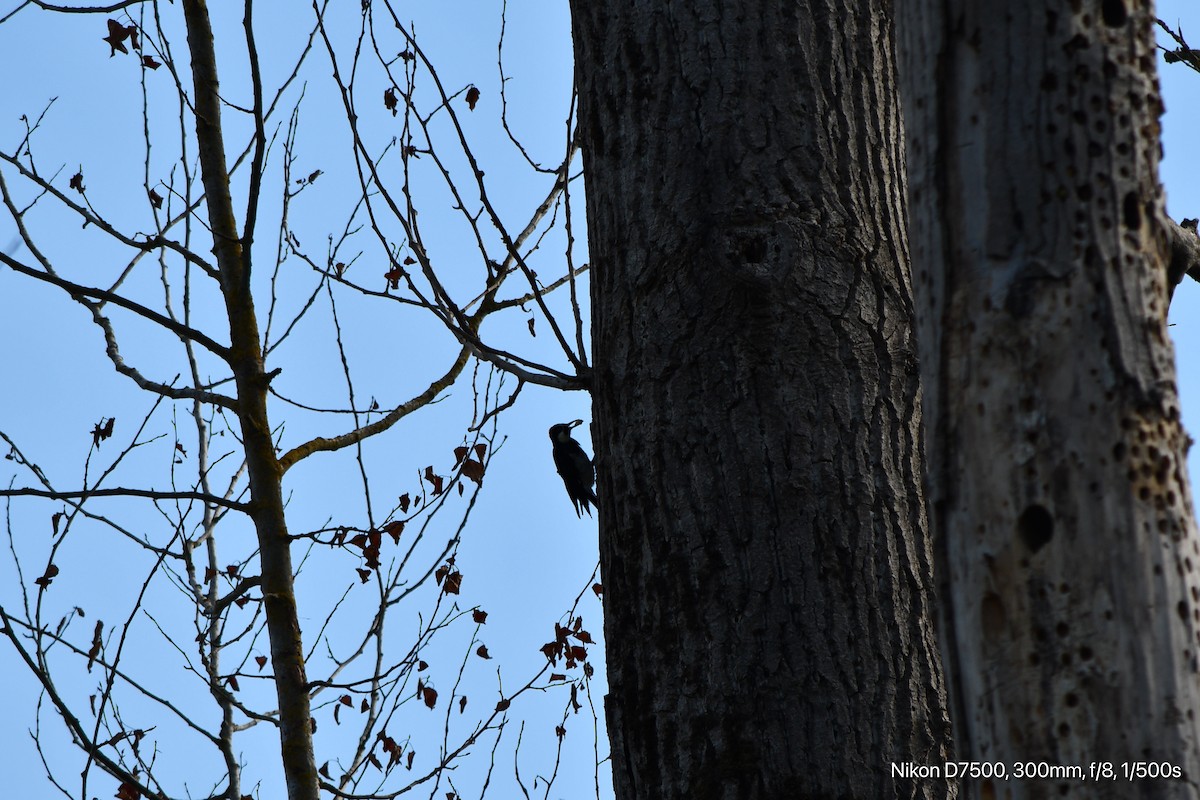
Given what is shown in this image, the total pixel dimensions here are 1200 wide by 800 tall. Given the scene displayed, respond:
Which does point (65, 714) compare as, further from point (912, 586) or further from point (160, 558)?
point (912, 586)

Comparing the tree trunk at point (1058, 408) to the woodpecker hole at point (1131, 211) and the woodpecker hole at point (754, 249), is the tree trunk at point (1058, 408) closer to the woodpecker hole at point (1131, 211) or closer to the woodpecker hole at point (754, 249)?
the woodpecker hole at point (1131, 211)

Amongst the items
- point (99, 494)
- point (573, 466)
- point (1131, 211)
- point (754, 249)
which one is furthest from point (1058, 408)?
point (573, 466)

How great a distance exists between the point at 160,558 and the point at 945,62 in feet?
12.3

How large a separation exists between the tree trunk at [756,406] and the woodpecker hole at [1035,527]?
0.80m

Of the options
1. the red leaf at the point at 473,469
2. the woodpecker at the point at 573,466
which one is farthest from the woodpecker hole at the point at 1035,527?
the woodpecker at the point at 573,466

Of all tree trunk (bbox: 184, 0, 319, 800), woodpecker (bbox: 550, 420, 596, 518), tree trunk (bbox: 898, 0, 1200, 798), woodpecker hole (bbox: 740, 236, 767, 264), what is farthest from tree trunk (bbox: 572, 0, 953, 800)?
woodpecker (bbox: 550, 420, 596, 518)

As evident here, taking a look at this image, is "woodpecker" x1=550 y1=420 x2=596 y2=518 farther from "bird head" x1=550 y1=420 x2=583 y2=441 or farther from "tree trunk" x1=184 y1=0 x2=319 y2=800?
"tree trunk" x1=184 y1=0 x2=319 y2=800

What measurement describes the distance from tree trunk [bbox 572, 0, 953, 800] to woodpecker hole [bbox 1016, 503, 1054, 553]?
0.80 meters

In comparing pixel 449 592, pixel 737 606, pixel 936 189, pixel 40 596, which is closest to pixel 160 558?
pixel 40 596

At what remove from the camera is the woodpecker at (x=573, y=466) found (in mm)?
8141

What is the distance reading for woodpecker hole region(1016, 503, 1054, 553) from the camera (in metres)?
1.14

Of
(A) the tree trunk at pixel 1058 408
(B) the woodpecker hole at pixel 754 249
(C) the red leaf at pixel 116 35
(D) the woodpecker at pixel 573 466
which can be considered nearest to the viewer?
(A) the tree trunk at pixel 1058 408

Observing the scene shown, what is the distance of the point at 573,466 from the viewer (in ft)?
27.2

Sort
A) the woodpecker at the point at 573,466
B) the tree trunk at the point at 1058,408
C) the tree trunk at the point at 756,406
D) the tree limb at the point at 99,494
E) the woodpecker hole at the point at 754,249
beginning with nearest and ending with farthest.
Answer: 1. the tree trunk at the point at 1058,408
2. the tree trunk at the point at 756,406
3. the woodpecker hole at the point at 754,249
4. the tree limb at the point at 99,494
5. the woodpecker at the point at 573,466
